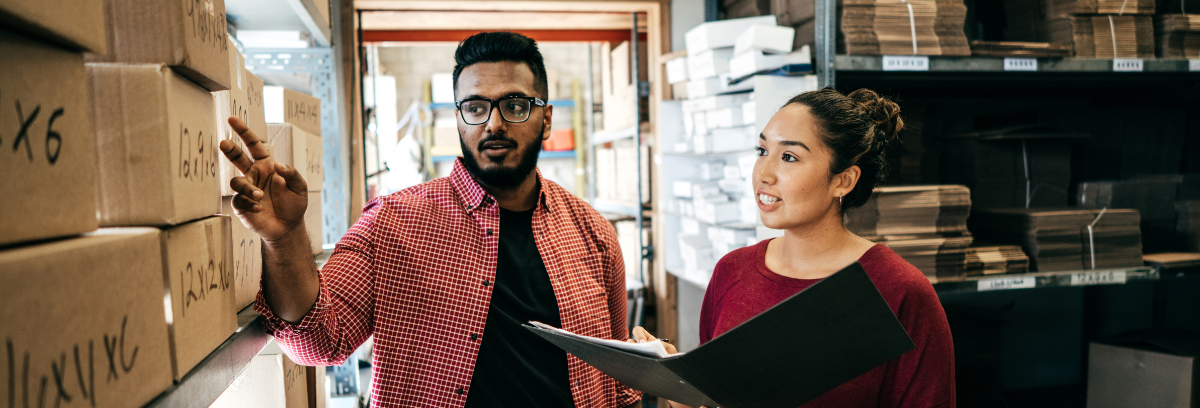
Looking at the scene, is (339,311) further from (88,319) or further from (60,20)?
(60,20)

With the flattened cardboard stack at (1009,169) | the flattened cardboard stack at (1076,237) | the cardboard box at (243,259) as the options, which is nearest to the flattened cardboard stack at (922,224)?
the flattened cardboard stack at (1076,237)

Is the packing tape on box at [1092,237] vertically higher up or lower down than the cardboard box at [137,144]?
lower down

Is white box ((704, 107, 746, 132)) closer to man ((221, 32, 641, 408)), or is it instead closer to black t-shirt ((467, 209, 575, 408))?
man ((221, 32, 641, 408))

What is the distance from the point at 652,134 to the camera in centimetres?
335

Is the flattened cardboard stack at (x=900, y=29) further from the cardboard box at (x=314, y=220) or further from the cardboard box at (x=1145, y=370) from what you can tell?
the cardboard box at (x=314, y=220)

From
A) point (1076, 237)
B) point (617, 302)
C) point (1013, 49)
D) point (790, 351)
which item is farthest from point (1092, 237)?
point (790, 351)

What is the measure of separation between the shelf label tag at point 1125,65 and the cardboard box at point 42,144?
3109mm

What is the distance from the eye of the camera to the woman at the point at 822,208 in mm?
1145

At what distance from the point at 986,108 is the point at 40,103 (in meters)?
3.48

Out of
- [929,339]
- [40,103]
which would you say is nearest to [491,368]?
[929,339]

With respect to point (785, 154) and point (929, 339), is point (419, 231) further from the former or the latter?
point (929, 339)

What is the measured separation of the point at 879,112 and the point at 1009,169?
170cm

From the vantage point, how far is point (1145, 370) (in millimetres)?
2248

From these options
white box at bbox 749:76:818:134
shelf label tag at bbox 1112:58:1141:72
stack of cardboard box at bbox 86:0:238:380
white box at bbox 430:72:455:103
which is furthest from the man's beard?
white box at bbox 430:72:455:103
